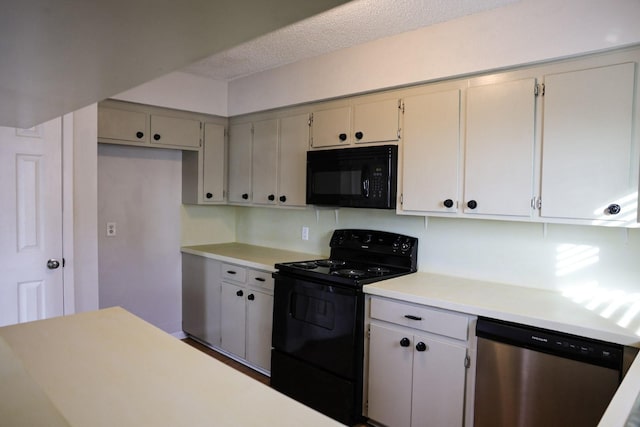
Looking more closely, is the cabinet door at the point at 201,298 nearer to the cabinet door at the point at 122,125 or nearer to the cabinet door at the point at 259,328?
Answer: the cabinet door at the point at 259,328

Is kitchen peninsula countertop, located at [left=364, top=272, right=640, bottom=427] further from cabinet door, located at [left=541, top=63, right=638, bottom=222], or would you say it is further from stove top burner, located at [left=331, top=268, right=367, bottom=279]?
cabinet door, located at [left=541, top=63, right=638, bottom=222]

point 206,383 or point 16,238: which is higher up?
point 16,238

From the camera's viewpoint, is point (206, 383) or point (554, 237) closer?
point (206, 383)

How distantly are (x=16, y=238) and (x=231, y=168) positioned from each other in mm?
1893

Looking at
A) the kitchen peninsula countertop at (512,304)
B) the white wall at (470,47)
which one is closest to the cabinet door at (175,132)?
the white wall at (470,47)

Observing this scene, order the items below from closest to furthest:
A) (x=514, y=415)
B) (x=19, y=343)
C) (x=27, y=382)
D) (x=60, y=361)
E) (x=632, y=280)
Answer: (x=27, y=382), (x=60, y=361), (x=19, y=343), (x=514, y=415), (x=632, y=280)

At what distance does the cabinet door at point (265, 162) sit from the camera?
351 centimetres

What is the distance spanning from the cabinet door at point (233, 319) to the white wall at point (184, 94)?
5.21ft

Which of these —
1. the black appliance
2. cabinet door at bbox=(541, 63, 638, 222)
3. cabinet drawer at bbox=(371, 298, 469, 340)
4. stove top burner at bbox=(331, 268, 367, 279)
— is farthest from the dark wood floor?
cabinet door at bbox=(541, 63, 638, 222)

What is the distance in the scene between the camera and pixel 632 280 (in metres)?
2.09

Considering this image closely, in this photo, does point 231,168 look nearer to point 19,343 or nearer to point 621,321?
point 19,343

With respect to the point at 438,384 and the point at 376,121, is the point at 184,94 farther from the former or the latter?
the point at 438,384

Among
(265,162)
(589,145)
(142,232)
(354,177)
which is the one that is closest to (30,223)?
(142,232)

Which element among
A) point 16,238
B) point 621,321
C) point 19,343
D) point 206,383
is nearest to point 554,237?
point 621,321
